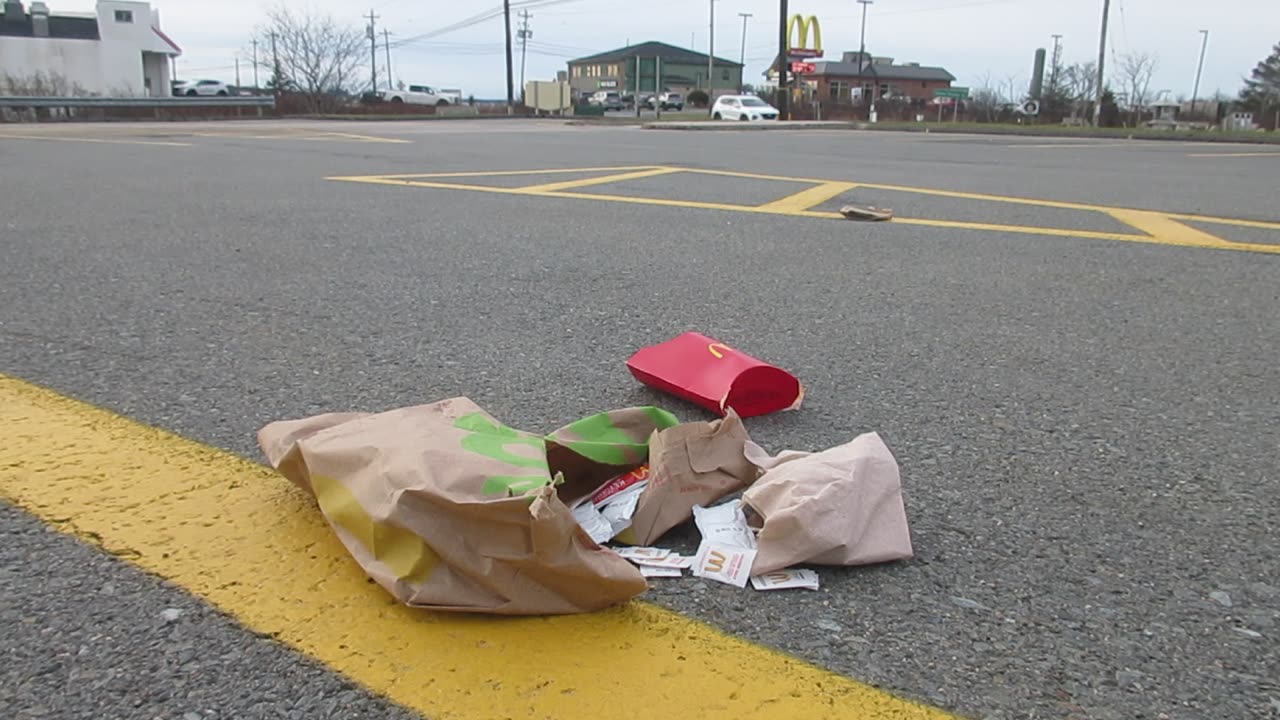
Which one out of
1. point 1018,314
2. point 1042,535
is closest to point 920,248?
point 1018,314

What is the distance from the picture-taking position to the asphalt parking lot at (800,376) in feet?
4.72

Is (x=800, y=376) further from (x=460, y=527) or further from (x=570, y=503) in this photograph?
(x=460, y=527)

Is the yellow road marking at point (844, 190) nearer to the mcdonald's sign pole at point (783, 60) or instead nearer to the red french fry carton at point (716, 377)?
the red french fry carton at point (716, 377)

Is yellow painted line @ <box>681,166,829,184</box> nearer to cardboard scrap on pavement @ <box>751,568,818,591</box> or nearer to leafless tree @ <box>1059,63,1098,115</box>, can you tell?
cardboard scrap on pavement @ <box>751,568,818,591</box>

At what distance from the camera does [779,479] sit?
6.19 feet

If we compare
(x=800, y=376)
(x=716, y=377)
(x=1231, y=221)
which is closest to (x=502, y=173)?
(x=1231, y=221)

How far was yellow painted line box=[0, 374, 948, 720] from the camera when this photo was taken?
1361 mm

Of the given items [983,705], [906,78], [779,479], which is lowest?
[983,705]

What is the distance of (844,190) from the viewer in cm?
828

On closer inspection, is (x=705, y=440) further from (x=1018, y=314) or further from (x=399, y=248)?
(x=399, y=248)

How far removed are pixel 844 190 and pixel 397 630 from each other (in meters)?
7.35

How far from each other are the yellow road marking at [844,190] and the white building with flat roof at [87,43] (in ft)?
183

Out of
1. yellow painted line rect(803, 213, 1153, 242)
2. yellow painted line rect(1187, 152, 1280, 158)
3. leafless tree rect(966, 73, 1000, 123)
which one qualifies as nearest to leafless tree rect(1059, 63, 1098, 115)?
leafless tree rect(966, 73, 1000, 123)

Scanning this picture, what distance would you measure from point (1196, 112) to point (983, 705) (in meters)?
64.2
